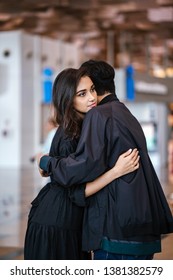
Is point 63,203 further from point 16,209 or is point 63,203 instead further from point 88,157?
point 16,209

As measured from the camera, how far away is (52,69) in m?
18.6

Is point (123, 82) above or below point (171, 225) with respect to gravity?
above

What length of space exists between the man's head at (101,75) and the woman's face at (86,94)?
0.08 feet

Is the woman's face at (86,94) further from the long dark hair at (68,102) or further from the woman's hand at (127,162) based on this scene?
the woman's hand at (127,162)

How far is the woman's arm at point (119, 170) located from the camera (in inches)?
91.3

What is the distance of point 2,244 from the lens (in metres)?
5.54

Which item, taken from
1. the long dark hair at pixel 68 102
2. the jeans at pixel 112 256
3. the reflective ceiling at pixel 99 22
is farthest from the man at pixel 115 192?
the reflective ceiling at pixel 99 22

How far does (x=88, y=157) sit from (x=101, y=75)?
0.44 meters

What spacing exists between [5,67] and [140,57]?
11.5 m

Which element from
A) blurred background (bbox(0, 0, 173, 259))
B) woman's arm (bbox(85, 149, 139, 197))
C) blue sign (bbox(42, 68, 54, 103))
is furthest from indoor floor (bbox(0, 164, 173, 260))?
blue sign (bbox(42, 68, 54, 103))

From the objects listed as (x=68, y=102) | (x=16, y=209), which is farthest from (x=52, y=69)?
(x=68, y=102)

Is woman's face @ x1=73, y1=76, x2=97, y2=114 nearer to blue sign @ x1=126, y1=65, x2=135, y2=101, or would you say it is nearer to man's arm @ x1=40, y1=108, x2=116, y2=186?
man's arm @ x1=40, y1=108, x2=116, y2=186
